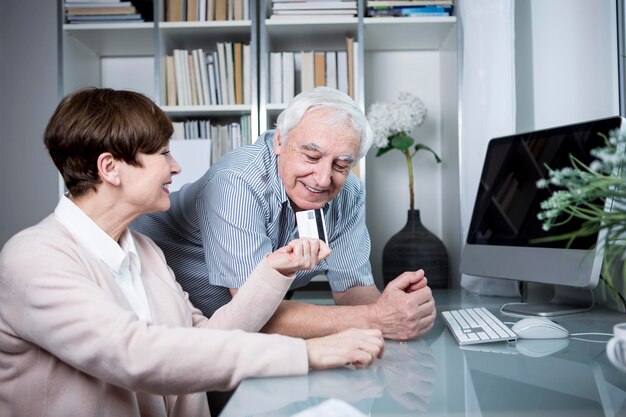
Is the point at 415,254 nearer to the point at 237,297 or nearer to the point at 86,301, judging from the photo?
the point at 237,297

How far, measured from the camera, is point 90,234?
1101 mm

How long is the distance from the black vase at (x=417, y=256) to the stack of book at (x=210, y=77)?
0.95 metres

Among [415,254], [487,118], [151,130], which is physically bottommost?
[415,254]

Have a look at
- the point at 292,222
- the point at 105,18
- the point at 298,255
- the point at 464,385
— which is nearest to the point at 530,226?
the point at 292,222

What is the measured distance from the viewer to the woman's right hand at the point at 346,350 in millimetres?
951

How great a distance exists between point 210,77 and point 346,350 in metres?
2.29

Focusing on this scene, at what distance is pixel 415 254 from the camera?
2.80 meters

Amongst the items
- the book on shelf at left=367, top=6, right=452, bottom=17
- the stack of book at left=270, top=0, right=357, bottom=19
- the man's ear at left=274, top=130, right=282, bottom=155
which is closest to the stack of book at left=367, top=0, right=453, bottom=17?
the book on shelf at left=367, top=6, right=452, bottom=17

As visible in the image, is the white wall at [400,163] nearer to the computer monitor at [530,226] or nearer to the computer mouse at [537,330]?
the computer monitor at [530,226]

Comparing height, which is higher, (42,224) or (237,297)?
(42,224)

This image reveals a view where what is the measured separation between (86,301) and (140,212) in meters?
0.31

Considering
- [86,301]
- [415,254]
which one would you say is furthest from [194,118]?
[86,301]

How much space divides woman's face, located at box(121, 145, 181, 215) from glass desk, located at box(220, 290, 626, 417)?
430 millimetres

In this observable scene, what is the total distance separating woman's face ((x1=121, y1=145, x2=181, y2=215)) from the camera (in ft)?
3.81
